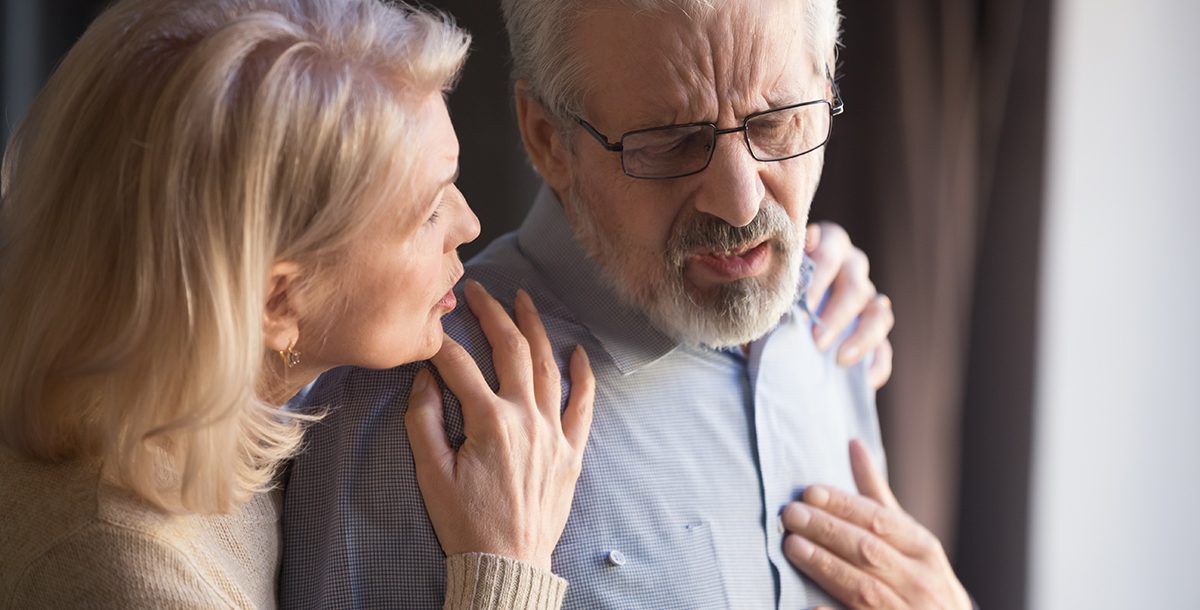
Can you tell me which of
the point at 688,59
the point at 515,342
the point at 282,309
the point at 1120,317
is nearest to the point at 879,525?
the point at 515,342

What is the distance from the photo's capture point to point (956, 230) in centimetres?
251

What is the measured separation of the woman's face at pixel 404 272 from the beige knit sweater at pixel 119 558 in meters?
0.22

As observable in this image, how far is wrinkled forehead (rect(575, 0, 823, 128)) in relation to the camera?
4.37 ft

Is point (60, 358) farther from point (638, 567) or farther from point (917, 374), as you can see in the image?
point (917, 374)

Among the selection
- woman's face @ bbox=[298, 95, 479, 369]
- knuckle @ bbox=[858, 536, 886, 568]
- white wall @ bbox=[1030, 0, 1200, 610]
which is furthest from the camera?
white wall @ bbox=[1030, 0, 1200, 610]

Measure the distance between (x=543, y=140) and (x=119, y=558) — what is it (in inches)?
29.5

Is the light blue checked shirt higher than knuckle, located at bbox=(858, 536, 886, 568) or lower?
higher

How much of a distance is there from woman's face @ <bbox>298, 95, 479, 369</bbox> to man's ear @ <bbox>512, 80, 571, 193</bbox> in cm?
29

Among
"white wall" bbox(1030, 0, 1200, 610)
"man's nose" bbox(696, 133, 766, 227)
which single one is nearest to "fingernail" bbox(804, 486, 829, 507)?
"man's nose" bbox(696, 133, 766, 227)

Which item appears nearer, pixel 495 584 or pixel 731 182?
pixel 495 584

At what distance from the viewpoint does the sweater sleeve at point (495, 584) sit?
3.84 ft

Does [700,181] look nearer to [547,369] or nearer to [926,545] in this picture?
[547,369]

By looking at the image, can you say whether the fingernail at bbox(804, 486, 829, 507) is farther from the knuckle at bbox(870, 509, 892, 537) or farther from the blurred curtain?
the blurred curtain

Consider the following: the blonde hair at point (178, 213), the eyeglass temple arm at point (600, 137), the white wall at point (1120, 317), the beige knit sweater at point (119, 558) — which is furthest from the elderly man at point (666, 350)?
the white wall at point (1120, 317)
